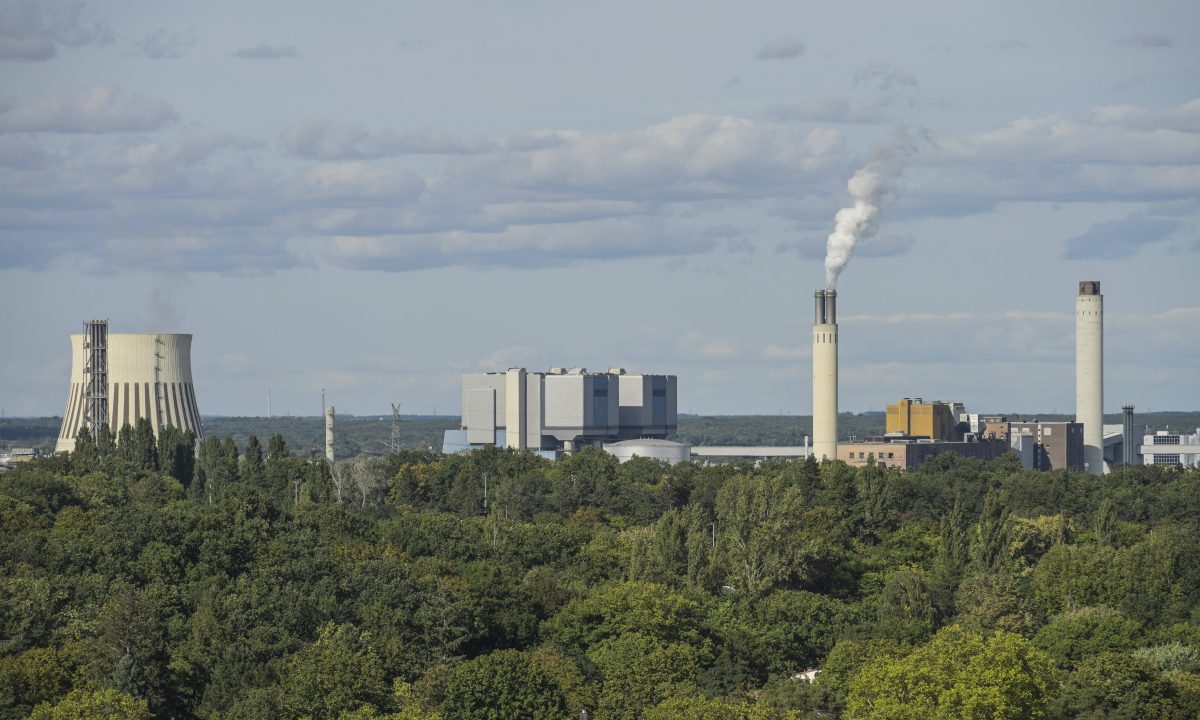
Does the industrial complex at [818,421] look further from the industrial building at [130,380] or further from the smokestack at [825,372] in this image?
the industrial building at [130,380]

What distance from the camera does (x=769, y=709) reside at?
171 feet

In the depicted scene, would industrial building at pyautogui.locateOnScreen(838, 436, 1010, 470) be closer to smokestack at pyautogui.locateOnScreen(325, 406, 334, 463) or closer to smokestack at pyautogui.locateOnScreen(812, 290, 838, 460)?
smokestack at pyautogui.locateOnScreen(812, 290, 838, 460)

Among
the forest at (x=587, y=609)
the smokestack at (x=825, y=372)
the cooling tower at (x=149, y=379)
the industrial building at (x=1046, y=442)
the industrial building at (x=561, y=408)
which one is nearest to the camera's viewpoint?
the forest at (x=587, y=609)

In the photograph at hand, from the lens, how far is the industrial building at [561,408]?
167750mm

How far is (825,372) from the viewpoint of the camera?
143 m

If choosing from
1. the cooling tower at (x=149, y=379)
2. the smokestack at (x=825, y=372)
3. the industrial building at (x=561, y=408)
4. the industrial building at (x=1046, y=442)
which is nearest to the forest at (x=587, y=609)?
the cooling tower at (x=149, y=379)

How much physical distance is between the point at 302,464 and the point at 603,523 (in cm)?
2332

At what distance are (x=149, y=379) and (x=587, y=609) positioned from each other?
66.2m

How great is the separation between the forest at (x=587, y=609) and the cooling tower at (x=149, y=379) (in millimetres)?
17118

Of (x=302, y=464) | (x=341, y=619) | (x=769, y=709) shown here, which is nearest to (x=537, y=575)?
(x=341, y=619)

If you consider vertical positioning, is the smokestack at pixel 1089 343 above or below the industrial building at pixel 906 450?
above

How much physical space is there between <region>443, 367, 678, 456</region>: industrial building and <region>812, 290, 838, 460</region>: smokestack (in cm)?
2741

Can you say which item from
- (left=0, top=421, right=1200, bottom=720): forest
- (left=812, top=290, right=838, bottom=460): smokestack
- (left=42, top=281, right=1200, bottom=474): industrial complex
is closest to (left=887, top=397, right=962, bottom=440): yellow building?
(left=42, top=281, right=1200, bottom=474): industrial complex

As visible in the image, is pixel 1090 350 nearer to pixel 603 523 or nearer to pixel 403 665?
pixel 603 523
